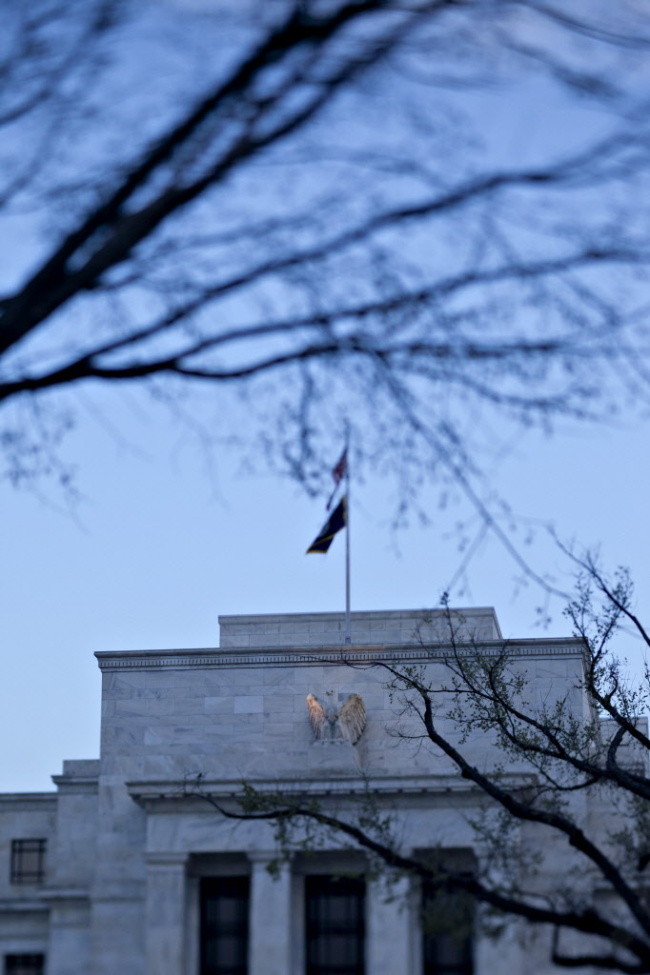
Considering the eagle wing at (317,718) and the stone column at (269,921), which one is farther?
the eagle wing at (317,718)

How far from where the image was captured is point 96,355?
10117mm

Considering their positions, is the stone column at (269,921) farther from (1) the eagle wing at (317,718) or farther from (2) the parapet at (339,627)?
(2) the parapet at (339,627)

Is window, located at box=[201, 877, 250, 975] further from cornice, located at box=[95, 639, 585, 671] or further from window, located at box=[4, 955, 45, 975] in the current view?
cornice, located at box=[95, 639, 585, 671]

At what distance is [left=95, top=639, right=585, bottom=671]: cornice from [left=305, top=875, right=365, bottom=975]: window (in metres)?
5.90

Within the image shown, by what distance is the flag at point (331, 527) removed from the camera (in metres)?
45.9

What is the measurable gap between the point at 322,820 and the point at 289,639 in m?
22.1

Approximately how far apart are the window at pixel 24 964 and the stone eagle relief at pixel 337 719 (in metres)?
9.77

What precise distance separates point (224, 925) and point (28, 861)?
6.17 metres

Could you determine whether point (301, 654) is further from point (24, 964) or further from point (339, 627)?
point (24, 964)

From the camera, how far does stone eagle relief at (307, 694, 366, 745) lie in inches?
1722

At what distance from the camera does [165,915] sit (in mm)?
42188

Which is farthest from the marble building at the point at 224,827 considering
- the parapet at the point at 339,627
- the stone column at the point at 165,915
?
the parapet at the point at 339,627

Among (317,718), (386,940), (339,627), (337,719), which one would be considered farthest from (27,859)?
(339,627)

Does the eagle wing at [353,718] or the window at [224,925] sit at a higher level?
the eagle wing at [353,718]
